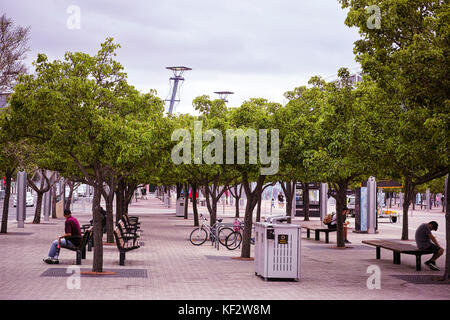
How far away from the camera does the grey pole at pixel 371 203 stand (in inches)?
1355

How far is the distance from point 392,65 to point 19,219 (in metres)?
22.9

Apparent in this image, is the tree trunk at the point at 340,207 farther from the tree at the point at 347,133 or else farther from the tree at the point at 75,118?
the tree at the point at 75,118

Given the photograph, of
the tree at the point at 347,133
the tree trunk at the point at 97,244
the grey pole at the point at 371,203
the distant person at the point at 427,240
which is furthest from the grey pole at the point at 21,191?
the distant person at the point at 427,240

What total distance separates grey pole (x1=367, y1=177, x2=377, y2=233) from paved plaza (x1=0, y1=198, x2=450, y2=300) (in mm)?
11475

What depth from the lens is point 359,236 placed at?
106 feet

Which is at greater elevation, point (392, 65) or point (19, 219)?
point (392, 65)

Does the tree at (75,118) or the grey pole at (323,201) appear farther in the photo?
the grey pole at (323,201)

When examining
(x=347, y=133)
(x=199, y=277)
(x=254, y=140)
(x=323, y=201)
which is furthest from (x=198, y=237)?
(x=323, y=201)

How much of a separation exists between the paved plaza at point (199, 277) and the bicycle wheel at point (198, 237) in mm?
1144

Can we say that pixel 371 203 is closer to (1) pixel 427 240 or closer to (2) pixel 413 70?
(1) pixel 427 240

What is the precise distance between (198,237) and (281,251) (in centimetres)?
1024

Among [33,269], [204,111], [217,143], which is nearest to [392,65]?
[217,143]

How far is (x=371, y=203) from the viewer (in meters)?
34.5
